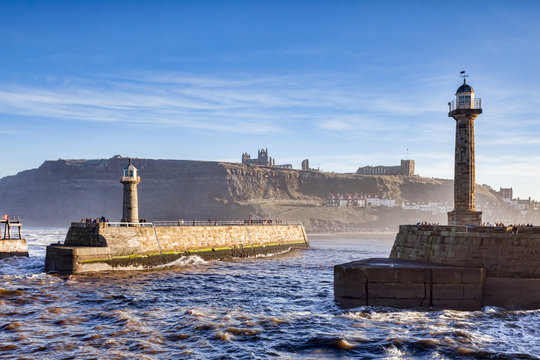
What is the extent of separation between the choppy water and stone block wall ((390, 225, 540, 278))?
2008 millimetres

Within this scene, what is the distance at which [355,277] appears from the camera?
65.7ft

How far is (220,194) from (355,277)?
119897 mm

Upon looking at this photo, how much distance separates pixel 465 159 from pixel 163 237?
2369 centimetres

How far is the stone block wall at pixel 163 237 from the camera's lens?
3341cm

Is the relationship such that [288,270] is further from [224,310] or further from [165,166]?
[165,166]

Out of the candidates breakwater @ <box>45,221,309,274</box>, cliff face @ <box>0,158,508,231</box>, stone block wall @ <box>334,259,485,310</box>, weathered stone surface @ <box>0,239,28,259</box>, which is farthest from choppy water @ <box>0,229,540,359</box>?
cliff face @ <box>0,158,508,231</box>

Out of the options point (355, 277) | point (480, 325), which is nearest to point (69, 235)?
point (355, 277)

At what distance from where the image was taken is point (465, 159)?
27688mm

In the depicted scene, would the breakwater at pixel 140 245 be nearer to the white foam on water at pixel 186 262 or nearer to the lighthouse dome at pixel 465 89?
the white foam on water at pixel 186 262

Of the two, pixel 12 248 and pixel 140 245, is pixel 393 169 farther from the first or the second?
pixel 12 248

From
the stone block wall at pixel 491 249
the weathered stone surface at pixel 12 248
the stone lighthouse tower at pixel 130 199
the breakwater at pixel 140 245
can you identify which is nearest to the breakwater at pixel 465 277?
the stone block wall at pixel 491 249

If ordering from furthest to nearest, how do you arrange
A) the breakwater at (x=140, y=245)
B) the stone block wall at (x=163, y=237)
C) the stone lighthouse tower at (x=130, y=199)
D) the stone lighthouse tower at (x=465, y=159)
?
the stone lighthouse tower at (x=130, y=199)
the stone block wall at (x=163, y=237)
the breakwater at (x=140, y=245)
the stone lighthouse tower at (x=465, y=159)

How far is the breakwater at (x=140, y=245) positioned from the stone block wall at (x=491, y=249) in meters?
21.4

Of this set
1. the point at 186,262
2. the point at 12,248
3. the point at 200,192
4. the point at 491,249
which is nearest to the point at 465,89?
the point at 491,249
